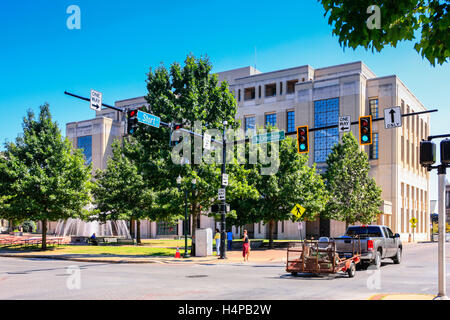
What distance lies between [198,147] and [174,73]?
4.92m

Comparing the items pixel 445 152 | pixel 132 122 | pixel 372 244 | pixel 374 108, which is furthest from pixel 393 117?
pixel 374 108

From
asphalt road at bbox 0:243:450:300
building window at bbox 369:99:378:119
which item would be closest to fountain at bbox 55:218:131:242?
asphalt road at bbox 0:243:450:300

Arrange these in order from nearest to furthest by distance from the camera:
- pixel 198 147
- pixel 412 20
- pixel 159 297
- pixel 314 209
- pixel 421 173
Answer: pixel 412 20 → pixel 159 297 → pixel 198 147 → pixel 314 209 → pixel 421 173

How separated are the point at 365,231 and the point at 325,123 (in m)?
48.2

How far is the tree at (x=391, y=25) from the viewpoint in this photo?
20.3 ft

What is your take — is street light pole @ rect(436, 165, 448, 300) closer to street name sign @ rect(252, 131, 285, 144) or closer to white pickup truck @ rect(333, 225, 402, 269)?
white pickup truck @ rect(333, 225, 402, 269)

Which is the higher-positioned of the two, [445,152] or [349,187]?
[445,152]

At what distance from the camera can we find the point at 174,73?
1103 inches

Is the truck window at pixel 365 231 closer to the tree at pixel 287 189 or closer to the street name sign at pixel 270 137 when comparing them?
the street name sign at pixel 270 137

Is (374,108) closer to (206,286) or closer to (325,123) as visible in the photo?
(325,123)

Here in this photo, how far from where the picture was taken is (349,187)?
Answer: 47.6 m

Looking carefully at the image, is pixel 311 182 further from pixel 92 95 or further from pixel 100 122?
pixel 100 122

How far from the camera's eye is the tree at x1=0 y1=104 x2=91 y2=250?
32.9 metres

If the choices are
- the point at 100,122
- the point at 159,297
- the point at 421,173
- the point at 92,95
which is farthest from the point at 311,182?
the point at 100,122
